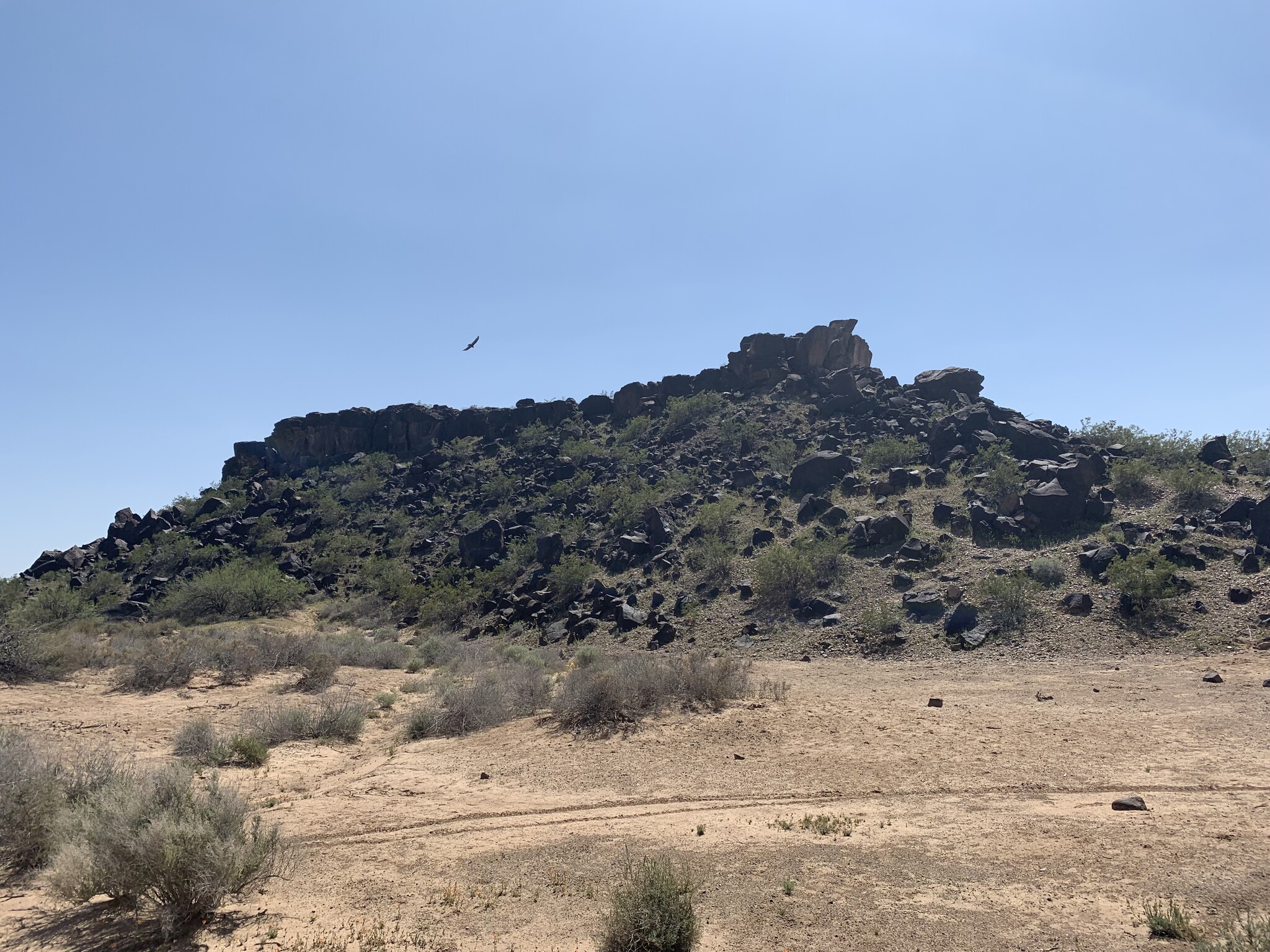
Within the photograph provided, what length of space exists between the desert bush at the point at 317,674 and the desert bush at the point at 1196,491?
3306 cm

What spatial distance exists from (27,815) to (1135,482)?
38320mm

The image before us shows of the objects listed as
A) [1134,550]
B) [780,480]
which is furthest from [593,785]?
[780,480]

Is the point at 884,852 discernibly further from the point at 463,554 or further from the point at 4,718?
the point at 463,554

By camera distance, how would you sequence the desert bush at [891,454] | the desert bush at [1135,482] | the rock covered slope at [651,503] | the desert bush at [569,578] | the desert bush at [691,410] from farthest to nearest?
the desert bush at [691,410] < the desert bush at [891,454] < the desert bush at [569,578] < the desert bush at [1135,482] < the rock covered slope at [651,503]

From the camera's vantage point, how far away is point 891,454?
4188 centimetres

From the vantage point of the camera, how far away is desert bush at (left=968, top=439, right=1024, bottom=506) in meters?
33.6

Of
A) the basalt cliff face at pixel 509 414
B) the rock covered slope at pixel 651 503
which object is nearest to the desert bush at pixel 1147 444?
the rock covered slope at pixel 651 503

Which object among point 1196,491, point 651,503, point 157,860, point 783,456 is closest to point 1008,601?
point 1196,491

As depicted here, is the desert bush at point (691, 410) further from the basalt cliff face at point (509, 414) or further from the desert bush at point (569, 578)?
the desert bush at point (569, 578)

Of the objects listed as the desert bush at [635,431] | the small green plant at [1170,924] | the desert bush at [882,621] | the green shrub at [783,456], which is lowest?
the desert bush at [882,621]

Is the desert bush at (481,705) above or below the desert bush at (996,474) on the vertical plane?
below

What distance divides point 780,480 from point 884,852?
118 feet

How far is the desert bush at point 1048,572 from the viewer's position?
2470 cm

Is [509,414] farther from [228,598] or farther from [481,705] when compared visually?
[481,705]
